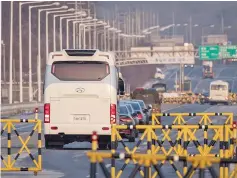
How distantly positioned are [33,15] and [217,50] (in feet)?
157

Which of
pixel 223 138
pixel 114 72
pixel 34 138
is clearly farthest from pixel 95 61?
pixel 34 138

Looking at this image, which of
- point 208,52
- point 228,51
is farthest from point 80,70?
point 208,52

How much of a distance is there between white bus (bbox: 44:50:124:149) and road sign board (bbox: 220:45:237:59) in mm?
97614

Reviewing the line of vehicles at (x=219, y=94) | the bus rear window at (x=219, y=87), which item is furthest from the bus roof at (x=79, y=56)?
the bus rear window at (x=219, y=87)

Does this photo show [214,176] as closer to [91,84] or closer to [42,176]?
[42,176]

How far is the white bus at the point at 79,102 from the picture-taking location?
2661cm

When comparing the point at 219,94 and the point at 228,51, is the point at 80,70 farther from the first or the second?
the point at 228,51

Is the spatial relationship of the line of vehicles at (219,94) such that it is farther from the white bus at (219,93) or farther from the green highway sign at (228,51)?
the green highway sign at (228,51)

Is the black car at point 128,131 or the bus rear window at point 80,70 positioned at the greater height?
the bus rear window at point 80,70

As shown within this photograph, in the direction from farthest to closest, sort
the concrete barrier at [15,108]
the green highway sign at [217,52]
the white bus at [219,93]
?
the green highway sign at [217,52] < the white bus at [219,93] < the concrete barrier at [15,108]

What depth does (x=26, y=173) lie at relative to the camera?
74.6ft

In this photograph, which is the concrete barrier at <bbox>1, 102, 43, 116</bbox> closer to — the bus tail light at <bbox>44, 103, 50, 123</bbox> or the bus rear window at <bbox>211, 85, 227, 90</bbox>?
the bus rear window at <bbox>211, 85, 227, 90</bbox>

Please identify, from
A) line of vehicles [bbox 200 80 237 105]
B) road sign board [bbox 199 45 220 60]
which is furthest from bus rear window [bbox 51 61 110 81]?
road sign board [bbox 199 45 220 60]

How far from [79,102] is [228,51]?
324 ft
